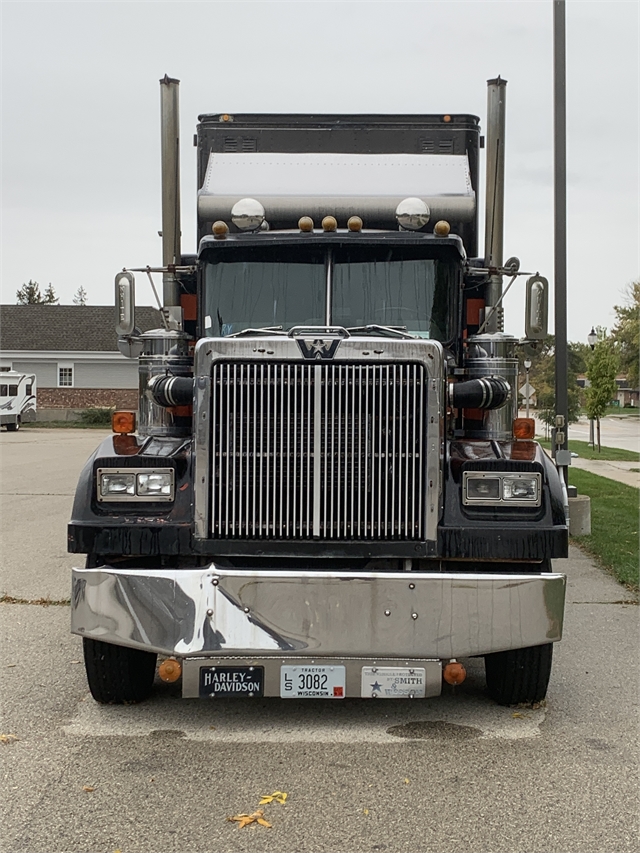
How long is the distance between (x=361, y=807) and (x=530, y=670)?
171 cm

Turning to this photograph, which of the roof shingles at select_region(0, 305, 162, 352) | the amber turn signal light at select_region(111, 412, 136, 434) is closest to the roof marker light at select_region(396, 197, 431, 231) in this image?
the amber turn signal light at select_region(111, 412, 136, 434)

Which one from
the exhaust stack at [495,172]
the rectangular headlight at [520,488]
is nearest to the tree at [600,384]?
the exhaust stack at [495,172]

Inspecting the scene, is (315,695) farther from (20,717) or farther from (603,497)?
(603,497)

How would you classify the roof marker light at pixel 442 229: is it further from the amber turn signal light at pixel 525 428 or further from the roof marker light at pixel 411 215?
the amber turn signal light at pixel 525 428

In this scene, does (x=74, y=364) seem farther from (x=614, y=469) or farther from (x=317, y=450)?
(x=317, y=450)

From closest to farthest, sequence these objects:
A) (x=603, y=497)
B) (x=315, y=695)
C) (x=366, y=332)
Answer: (x=315, y=695), (x=366, y=332), (x=603, y=497)

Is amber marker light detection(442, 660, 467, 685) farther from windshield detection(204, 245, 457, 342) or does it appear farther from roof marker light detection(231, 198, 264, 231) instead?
roof marker light detection(231, 198, 264, 231)

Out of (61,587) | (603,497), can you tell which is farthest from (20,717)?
(603,497)

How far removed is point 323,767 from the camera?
5.00 metres

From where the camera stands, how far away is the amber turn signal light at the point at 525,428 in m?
6.18

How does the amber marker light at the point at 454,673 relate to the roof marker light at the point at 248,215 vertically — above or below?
below

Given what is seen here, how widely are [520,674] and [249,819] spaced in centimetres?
210

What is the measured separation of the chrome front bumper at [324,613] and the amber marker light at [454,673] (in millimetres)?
138

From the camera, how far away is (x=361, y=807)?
4500mm
